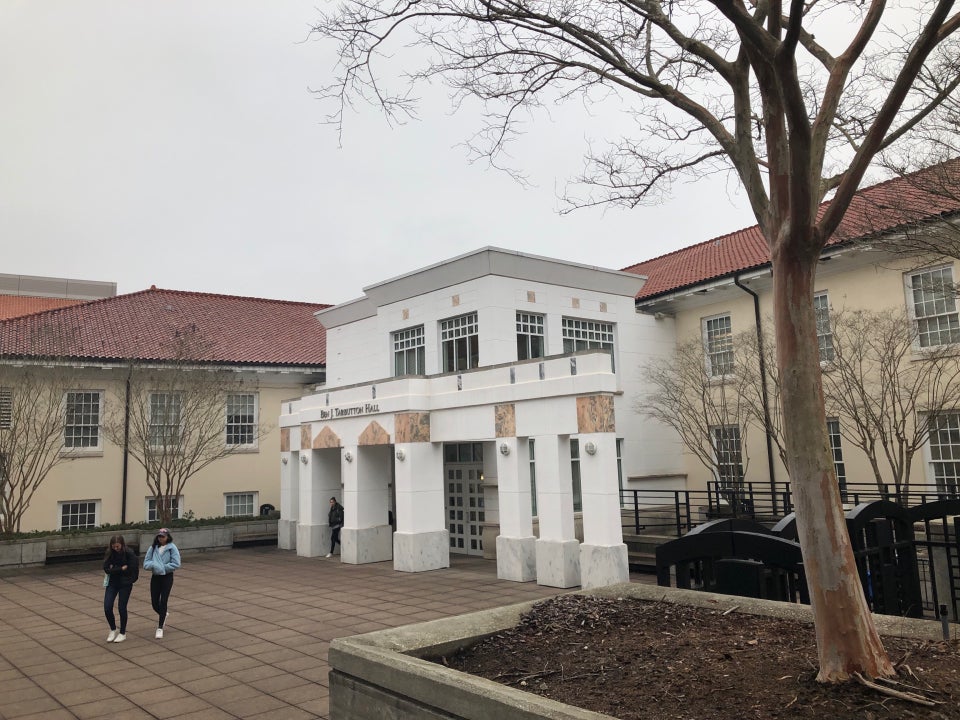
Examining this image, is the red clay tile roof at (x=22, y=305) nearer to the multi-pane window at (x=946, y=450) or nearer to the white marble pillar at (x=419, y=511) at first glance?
the white marble pillar at (x=419, y=511)

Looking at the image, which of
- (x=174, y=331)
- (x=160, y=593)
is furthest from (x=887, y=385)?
(x=174, y=331)

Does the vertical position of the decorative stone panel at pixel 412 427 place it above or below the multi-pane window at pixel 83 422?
below

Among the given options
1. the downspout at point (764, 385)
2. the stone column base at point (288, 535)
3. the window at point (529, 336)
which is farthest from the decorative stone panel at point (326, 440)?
the downspout at point (764, 385)

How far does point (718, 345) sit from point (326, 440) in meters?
12.3

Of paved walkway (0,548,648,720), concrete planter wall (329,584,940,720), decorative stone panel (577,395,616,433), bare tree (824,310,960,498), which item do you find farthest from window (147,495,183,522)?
concrete planter wall (329,584,940,720)

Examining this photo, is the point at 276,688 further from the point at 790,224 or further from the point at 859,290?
the point at 859,290

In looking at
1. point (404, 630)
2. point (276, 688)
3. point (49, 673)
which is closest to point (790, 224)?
point (404, 630)

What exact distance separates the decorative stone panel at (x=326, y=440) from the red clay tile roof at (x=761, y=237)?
10886mm

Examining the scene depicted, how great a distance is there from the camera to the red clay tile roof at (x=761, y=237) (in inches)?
385

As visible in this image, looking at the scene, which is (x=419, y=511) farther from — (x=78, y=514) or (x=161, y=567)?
(x=78, y=514)

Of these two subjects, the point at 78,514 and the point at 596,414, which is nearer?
the point at 596,414

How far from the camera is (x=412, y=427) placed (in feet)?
59.9

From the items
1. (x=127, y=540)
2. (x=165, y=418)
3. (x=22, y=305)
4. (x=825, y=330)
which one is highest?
(x=22, y=305)

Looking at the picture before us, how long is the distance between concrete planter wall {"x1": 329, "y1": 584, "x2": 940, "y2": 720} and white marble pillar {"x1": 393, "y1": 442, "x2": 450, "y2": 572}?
11.0 metres
